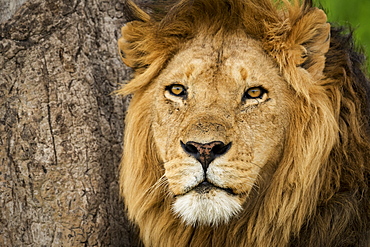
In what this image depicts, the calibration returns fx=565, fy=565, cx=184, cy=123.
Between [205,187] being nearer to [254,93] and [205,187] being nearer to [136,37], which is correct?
[254,93]

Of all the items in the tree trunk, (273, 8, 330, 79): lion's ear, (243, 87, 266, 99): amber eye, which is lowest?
the tree trunk

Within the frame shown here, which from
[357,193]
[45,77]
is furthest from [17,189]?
[357,193]

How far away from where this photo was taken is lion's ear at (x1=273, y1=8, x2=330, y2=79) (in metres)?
3.36

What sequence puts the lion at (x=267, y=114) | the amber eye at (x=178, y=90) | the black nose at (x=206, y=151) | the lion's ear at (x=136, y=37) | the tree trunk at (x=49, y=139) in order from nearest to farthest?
the black nose at (x=206, y=151)
the lion at (x=267, y=114)
the amber eye at (x=178, y=90)
the lion's ear at (x=136, y=37)
the tree trunk at (x=49, y=139)

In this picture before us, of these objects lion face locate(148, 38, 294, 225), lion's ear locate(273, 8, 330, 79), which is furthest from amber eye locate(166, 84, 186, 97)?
lion's ear locate(273, 8, 330, 79)

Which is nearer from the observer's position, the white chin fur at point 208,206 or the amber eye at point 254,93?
the white chin fur at point 208,206

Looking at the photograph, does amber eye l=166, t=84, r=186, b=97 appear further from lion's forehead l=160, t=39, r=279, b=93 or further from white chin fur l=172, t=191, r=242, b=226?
white chin fur l=172, t=191, r=242, b=226

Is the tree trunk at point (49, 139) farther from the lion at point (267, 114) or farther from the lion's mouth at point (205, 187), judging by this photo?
the lion's mouth at point (205, 187)

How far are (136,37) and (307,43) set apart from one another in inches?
43.2

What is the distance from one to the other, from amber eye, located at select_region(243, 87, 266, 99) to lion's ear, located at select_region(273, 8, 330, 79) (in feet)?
0.71

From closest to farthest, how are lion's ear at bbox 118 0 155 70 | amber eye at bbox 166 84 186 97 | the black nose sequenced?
the black nose
amber eye at bbox 166 84 186 97
lion's ear at bbox 118 0 155 70

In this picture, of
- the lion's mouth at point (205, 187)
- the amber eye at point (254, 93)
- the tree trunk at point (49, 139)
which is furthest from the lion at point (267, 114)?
the tree trunk at point (49, 139)

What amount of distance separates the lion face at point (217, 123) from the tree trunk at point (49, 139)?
77cm

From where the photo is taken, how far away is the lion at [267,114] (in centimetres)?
331
